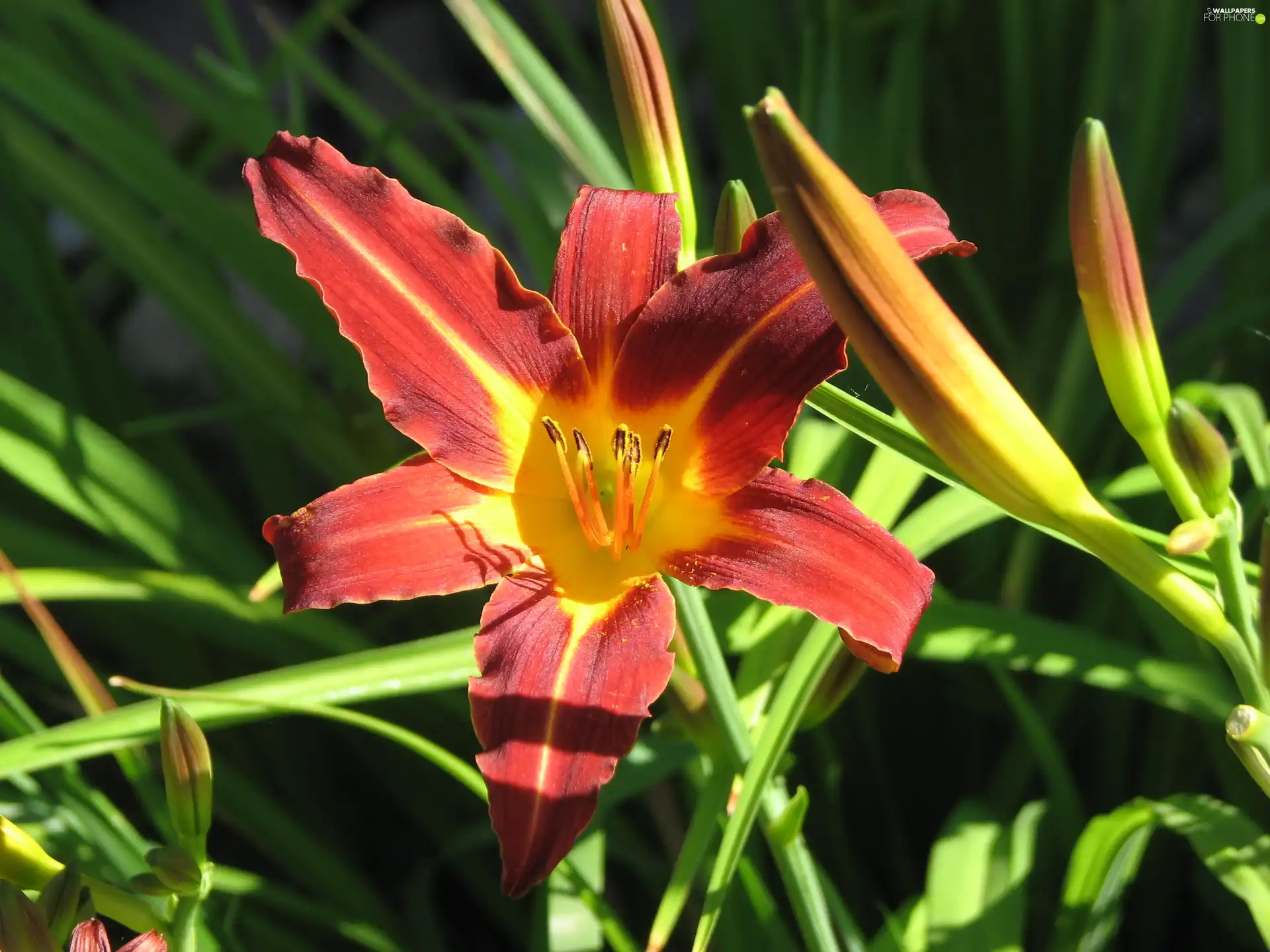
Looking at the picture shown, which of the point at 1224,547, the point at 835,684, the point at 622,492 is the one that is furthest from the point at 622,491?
the point at 1224,547

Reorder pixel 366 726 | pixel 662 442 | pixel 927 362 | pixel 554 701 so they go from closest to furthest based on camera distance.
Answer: pixel 927 362
pixel 554 701
pixel 662 442
pixel 366 726

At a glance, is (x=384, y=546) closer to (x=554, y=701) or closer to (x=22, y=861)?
(x=554, y=701)

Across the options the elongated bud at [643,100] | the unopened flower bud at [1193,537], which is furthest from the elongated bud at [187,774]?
the unopened flower bud at [1193,537]

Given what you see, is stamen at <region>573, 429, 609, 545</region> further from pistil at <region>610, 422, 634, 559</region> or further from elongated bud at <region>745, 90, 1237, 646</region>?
elongated bud at <region>745, 90, 1237, 646</region>

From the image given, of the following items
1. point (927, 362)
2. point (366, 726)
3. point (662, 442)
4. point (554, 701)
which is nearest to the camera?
point (927, 362)

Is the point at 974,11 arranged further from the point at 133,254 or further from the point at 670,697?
the point at 670,697

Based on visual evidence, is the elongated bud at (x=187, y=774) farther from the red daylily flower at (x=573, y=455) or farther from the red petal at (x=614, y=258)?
the red petal at (x=614, y=258)

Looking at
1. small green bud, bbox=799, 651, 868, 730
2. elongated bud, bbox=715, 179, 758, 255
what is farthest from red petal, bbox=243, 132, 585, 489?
small green bud, bbox=799, 651, 868, 730
